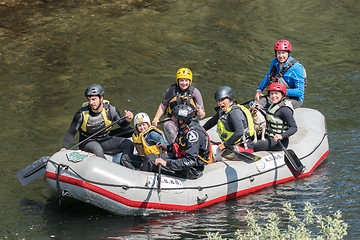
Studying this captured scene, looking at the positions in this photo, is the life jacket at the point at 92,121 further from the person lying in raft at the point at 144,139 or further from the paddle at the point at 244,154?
the paddle at the point at 244,154

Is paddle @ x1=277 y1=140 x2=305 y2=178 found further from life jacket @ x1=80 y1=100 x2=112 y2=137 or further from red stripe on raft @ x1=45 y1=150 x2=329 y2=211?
life jacket @ x1=80 y1=100 x2=112 y2=137

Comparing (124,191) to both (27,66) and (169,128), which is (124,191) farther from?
(27,66)

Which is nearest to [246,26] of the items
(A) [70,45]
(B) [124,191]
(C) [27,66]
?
(A) [70,45]

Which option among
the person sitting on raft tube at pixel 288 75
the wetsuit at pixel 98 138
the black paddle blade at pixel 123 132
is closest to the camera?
the wetsuit at pixel 98 138

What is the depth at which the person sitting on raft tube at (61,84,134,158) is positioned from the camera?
8.35m

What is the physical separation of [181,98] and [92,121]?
1.49m

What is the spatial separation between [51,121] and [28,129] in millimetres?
540

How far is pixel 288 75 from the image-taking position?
945cm

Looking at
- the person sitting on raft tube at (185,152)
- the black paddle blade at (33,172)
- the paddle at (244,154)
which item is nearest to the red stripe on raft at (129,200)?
the black paddle blade at (33,172)

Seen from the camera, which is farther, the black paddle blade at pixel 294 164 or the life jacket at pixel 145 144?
the black paddle blade at pixel 294 164

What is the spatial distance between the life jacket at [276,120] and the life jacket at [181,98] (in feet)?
3.86

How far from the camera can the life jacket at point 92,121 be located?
27.7 ft

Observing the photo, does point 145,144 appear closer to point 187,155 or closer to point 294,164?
point 187,155

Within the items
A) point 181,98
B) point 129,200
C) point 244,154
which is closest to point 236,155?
point 244,154
